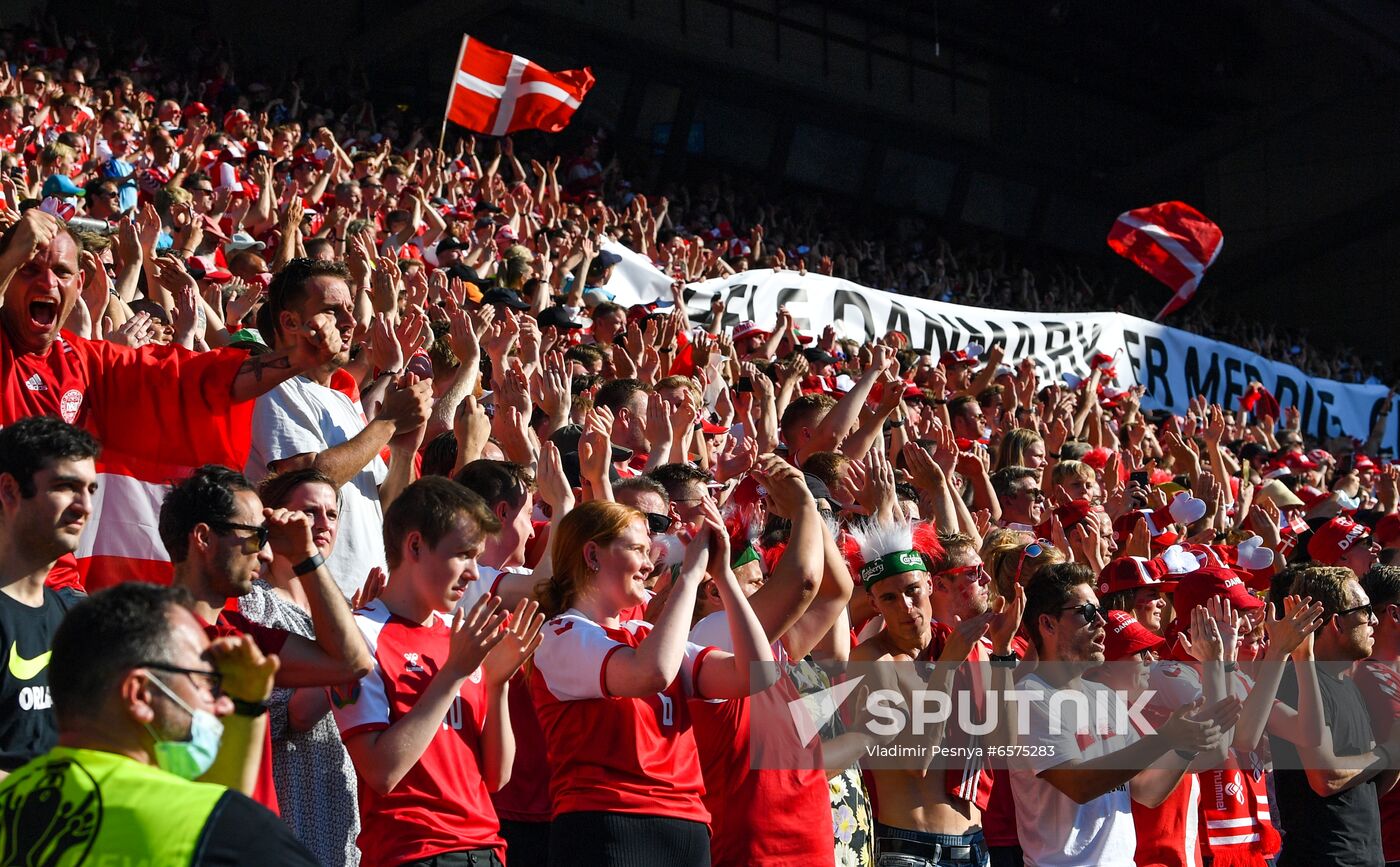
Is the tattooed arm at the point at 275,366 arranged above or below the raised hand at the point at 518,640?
above

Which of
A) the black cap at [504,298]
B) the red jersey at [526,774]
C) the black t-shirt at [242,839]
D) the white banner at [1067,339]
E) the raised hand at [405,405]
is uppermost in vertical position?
the white banner at [1067,339]

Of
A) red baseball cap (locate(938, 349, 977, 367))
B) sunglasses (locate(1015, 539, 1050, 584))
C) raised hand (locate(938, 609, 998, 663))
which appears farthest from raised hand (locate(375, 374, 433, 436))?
red baseball cap (locate(938, 349, 977, 367))

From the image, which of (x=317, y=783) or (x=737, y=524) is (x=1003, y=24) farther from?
(x=317, y=783)

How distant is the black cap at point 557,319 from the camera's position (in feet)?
30.5

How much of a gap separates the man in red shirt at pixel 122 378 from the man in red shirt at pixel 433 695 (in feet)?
2.38

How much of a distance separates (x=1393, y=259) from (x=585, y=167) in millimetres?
17597

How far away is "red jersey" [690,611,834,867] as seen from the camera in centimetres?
423

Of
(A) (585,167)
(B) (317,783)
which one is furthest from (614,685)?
(A) (585,167)

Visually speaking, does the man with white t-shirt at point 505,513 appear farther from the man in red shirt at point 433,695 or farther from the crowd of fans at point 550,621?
the man in red shirt at point 433,695

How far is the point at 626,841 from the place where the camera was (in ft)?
12.5

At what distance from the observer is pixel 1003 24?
30.3m

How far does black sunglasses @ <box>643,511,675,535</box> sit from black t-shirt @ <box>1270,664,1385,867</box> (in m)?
2.47

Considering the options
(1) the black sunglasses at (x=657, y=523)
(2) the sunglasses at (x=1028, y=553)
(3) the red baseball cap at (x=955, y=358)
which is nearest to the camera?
(1) the black sunglasses at (x=657, y=523)

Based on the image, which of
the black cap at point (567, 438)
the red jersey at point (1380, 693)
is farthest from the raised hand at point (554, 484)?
the red jersey at point (1380, 693)
